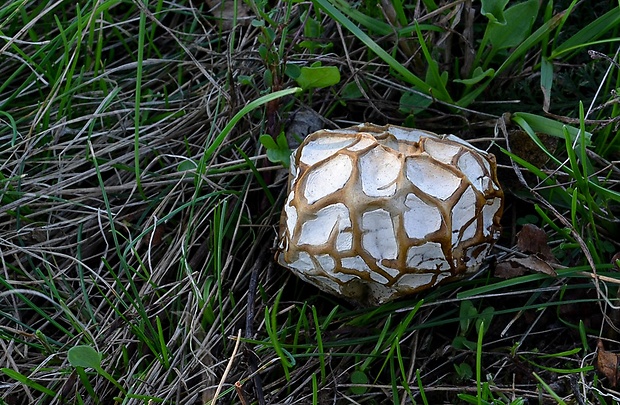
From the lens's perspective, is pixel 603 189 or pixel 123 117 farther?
pixel 123 117

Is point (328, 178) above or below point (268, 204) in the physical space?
above

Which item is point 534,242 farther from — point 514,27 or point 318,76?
point 318,76

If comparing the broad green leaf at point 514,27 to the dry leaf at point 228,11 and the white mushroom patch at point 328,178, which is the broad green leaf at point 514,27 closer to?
the white mushroom patch at point 328,178

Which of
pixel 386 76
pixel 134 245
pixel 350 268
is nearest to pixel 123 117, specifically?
pixel 134 245

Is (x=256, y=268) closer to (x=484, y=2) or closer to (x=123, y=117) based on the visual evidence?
(x=123, y=117)

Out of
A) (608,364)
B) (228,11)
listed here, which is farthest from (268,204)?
(608,364)

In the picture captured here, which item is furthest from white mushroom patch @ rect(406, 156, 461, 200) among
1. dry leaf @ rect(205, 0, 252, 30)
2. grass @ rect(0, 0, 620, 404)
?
dry leaf @ rect(205, 0, 252, 30)

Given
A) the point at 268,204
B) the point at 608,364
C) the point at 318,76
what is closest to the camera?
the point at 608,364
